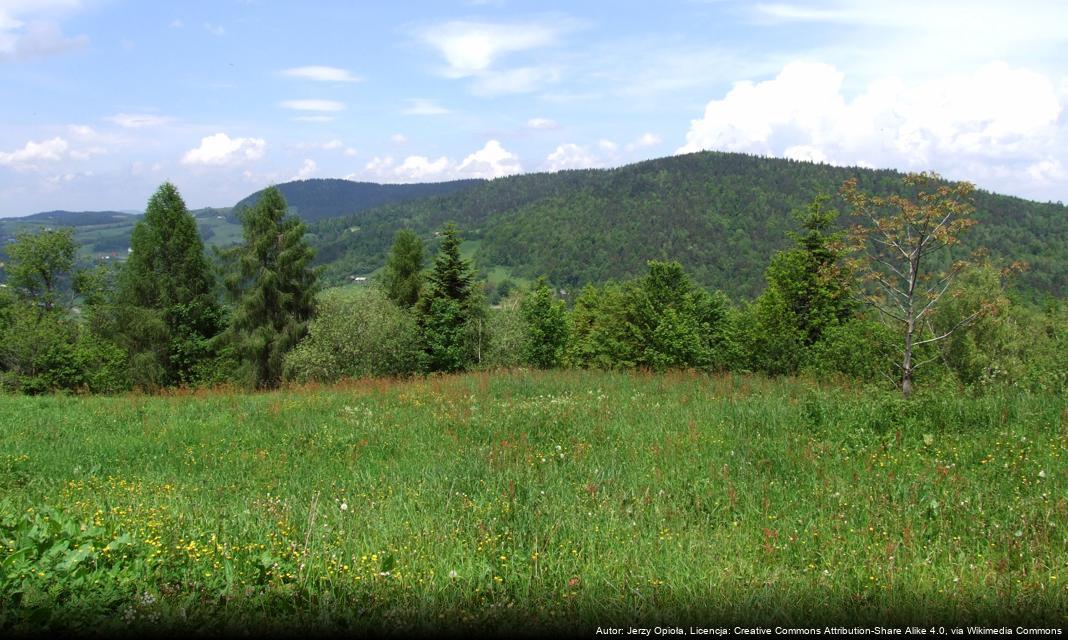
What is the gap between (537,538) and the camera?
4.41m

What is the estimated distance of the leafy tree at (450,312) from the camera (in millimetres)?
30781

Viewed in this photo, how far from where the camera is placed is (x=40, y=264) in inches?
1395

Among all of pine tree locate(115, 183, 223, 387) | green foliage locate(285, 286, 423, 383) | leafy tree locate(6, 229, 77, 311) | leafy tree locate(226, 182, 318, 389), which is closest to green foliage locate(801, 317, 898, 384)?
green foliage locate(285, 286, 423, 383)

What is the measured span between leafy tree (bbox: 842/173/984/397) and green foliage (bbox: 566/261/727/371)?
23.5 metres

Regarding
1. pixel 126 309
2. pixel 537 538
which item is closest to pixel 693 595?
pixel 537 538

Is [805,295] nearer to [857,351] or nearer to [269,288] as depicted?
[857,351]

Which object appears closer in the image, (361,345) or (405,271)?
(361,345)

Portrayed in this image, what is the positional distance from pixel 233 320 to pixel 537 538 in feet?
112

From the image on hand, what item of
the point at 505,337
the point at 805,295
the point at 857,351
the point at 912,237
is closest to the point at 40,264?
the point at 505,337

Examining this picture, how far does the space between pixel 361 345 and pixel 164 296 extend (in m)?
14.5

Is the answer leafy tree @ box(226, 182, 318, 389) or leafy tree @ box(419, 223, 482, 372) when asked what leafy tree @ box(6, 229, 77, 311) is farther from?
leafy tree @ box(419, 223, 482, 372)

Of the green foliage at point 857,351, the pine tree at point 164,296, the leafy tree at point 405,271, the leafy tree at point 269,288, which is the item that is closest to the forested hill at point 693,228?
the leafy tree at point 405,271

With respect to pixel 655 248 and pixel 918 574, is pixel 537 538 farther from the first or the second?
pixel 655 248

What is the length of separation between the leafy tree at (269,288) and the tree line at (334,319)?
0.09 m
